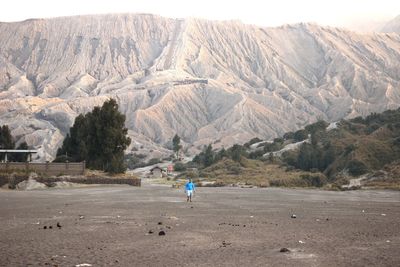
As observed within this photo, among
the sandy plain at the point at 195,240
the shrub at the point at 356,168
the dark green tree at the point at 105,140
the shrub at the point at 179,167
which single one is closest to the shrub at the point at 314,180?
the shrub at the point at 356,168

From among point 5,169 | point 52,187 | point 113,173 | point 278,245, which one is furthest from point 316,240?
point 113,173

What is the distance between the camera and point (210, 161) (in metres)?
142

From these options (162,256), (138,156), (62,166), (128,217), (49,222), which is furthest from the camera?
(138,156)

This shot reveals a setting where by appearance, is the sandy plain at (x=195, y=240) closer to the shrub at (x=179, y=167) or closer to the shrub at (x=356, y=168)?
the shrub at (x=356, y=168)

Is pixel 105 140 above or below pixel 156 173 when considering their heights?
above

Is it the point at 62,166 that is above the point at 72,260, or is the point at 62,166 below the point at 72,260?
above

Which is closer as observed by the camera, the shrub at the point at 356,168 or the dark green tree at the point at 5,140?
the shrub at the point at 356,168

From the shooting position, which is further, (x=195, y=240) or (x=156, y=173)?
(x=156, y=173)

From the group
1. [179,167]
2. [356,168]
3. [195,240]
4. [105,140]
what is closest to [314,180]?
[356,168]

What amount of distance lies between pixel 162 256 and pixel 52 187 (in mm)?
45612

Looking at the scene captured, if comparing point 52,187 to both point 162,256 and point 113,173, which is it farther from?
point 162,256

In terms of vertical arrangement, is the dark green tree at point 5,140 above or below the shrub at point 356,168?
above

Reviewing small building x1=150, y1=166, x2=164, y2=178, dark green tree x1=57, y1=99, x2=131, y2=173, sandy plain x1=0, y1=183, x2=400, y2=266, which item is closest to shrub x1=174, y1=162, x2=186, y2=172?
small building x1=150, y1=166, x2=164, y2=178

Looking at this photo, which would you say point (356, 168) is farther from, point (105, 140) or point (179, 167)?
point (179, 167)
